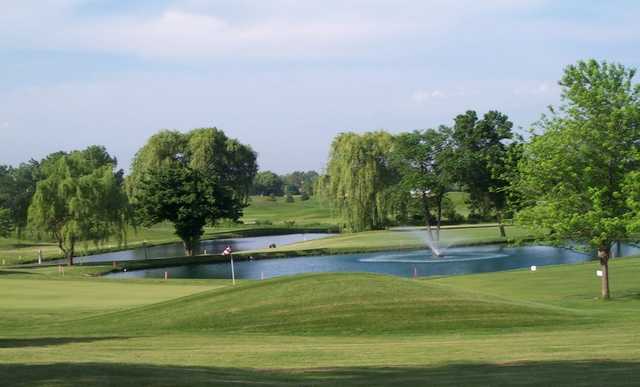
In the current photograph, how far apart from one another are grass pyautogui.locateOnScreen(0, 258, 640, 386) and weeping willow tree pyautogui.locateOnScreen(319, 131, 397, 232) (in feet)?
155

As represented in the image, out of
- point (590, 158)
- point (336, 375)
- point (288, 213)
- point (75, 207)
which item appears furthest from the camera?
point (288, 213)

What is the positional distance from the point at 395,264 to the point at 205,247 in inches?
1303

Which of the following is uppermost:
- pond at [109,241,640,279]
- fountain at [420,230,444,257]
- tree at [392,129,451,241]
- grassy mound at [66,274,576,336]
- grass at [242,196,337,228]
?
tree at [392,129,451,241]

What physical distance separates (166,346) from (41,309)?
40.9 feet

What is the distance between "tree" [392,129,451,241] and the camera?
80.7 metres

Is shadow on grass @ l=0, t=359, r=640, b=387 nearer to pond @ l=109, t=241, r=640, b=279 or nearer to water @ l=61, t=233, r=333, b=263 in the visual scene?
pond @ l=109, t=241, r=640, b=279

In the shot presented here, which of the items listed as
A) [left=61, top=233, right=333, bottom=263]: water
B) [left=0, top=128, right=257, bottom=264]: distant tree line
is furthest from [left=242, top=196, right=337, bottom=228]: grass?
[left=0, top=128, right=257, bottom=264]: distant tree line

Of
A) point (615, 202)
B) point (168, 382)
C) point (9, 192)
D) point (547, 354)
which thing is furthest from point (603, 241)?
point (9, 192)

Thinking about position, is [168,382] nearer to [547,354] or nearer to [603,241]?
[547,354]

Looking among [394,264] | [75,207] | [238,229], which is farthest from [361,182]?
[238,229]

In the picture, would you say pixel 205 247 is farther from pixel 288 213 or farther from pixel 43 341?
pixel 43 341

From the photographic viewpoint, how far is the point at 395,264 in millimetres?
58750

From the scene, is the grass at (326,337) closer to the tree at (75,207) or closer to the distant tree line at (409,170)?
the tree at (75,207)

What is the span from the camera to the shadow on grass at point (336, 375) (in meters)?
10.1
